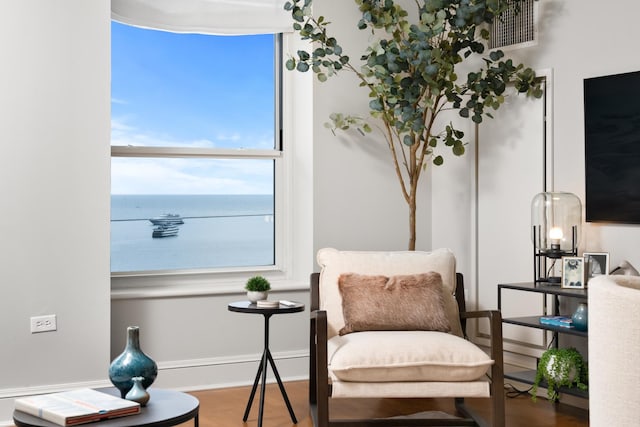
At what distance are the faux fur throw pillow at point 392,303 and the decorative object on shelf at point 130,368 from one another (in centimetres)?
129

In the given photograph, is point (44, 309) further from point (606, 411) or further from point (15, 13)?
point (606, 411)

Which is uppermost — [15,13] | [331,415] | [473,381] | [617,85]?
[15,13]

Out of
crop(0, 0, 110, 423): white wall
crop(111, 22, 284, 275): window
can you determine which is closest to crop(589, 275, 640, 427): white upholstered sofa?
crop(0, 0, 110, 423): white wall

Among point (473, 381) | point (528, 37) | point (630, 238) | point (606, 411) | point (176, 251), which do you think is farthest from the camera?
point (176, 251)

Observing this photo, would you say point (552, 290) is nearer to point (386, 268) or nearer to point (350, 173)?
point (386, 268)

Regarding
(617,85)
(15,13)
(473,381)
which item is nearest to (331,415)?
(473,381)

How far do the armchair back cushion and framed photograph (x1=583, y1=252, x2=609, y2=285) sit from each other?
0.65 metres

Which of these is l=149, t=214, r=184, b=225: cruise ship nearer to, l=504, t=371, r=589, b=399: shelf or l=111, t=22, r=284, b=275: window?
l=111, t=22, r=284, b=275: window

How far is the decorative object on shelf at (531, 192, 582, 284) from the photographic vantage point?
13.2 feet

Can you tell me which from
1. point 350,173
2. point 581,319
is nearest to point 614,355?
point 581,319

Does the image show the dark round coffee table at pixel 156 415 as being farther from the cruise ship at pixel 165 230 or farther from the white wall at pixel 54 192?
the cruise ship at pixel 165 230

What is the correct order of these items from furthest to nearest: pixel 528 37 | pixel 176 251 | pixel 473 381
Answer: pixel 176 251, pixel 528 37, pixel 473 381

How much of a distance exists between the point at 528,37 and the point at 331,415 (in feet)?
7.78

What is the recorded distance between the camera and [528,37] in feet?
14.5
